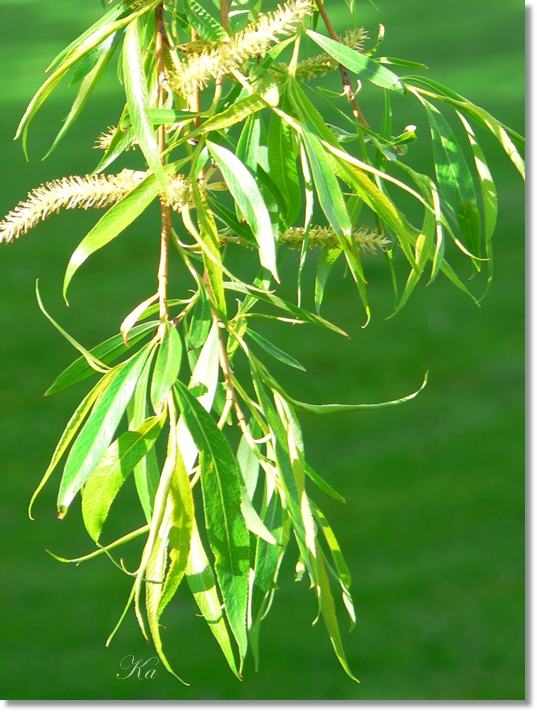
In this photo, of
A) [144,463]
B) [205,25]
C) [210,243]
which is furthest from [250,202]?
[144,463]

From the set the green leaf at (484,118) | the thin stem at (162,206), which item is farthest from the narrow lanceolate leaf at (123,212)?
the green leaf at (484,118)

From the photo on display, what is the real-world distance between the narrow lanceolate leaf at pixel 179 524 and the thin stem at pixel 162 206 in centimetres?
11

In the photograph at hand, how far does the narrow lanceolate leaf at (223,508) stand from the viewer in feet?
1.91

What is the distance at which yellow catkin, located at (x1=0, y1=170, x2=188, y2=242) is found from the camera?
571mm

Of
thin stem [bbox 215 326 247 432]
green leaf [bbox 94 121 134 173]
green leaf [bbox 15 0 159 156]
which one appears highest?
green leaf [bbox 15 0 159 156]

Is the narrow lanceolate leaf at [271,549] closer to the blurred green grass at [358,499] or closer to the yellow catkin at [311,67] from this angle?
the yellow catkin at [311,67]

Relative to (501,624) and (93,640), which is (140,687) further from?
(501,624)

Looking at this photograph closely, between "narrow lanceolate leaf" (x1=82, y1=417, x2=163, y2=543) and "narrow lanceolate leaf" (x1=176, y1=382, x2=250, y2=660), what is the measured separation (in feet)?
0.11

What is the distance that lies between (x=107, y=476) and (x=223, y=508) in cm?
8

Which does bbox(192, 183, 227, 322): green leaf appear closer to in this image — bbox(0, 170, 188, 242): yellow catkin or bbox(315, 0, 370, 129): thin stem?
bbox(0, 170, 188, 242): yellow catkin

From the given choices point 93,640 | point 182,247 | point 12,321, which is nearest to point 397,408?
point 93,640

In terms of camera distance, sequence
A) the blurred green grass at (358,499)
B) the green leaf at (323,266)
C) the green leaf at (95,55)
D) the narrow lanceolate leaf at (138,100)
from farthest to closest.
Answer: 1. the blurred green grass at (358,499)
2. the green leaf at (323,266)
3. the green leaf at (95,55)
4. the narrow lanceolate leaf at (138,100)

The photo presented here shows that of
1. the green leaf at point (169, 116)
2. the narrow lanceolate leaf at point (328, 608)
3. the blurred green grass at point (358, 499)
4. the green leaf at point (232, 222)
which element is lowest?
the blurred green grass at point (358, 499)

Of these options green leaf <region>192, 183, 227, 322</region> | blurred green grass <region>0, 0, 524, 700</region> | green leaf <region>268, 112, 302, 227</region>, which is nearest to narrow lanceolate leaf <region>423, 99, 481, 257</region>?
green leaf <region>268, 112, 302, 227</region>
